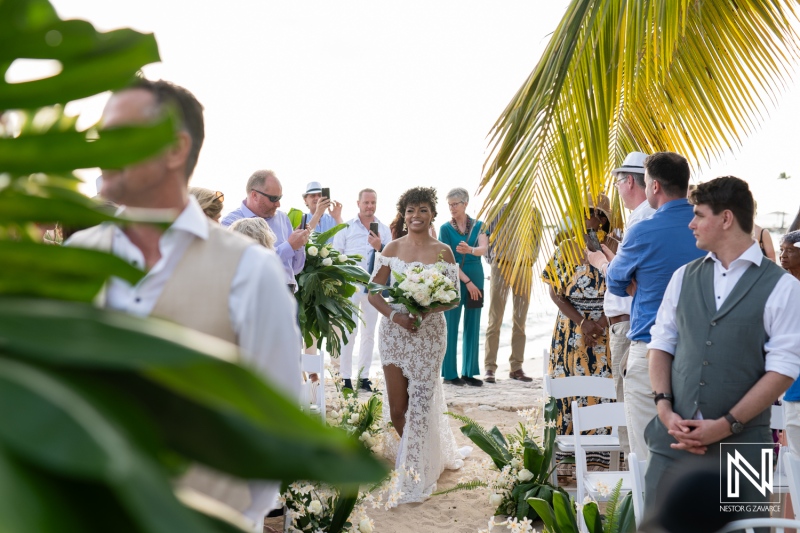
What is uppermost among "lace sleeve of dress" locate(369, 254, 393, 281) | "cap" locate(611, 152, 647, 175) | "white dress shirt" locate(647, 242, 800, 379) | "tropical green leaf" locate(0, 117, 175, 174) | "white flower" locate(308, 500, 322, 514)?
"cap" locate(611, 152, 647, 175)

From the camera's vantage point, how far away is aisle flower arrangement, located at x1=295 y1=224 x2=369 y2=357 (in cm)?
670

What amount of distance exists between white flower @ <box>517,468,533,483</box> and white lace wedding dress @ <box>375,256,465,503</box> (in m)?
1.20

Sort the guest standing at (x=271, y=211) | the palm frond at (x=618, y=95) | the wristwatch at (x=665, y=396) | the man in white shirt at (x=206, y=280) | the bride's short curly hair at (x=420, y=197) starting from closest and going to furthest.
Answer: the man in white shirt at (x=206, y=280) < the wristwatch at (x=665, y=396) < the palm frond at (x=618, y=95) < the guest standing at (x=271, y=211) < the bride's short curly hair at (x=420, y=197)

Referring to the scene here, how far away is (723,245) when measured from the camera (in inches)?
150

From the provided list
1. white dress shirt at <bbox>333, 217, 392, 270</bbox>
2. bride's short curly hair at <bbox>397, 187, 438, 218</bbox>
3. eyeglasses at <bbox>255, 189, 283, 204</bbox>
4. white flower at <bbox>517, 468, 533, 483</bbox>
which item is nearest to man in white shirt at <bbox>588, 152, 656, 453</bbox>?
white flower at <bbox>517, 468, 533, 483</bbox>

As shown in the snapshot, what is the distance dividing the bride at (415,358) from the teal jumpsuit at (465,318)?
3315 millimetres

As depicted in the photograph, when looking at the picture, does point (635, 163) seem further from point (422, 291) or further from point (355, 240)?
point (355, 240)

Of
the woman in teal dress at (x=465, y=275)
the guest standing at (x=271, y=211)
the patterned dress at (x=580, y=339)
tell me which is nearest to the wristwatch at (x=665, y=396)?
the patterned dress at (x=580, y=339)

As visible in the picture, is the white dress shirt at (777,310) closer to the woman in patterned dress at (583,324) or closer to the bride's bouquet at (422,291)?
the woman in patterned dress at (583,324)

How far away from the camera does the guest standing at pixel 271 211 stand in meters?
6.50

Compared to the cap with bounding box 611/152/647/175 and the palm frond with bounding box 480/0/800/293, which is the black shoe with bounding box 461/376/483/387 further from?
the cap with bounding box 611/152/647/175

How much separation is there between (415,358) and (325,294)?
0.96 metres

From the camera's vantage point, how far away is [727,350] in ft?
12.1

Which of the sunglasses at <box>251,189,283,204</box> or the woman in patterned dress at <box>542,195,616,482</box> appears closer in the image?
the sunglasses at <box>251,189,283,204</box>
